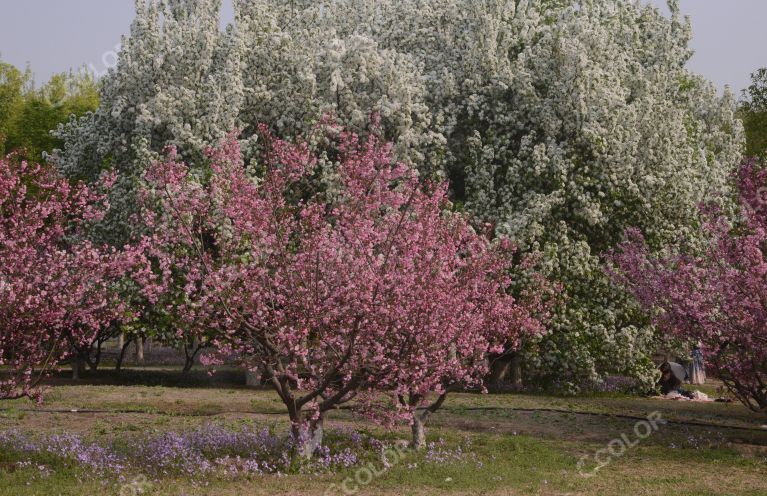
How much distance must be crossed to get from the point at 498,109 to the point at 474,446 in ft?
57.2

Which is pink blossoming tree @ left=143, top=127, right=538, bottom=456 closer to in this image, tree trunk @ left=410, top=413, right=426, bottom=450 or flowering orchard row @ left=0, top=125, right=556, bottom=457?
flowering orchard row @ left=0, top=125, right=556, bottom=457

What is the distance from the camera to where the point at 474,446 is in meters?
18.8

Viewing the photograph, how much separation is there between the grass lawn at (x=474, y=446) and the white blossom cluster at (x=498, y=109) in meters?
5.77

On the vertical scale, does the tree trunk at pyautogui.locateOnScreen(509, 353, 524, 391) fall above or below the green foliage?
below

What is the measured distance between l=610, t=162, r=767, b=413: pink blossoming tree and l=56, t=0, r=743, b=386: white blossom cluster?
789 centimetres

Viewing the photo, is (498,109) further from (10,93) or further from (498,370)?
(10,93)

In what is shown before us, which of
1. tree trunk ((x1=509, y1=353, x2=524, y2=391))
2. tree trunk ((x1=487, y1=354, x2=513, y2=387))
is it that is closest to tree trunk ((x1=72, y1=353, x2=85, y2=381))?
tree trunk ((x1=487, y1=354, x2=513, y2=387))

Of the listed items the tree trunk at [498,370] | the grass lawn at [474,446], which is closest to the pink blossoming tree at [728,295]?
the grass lawn at [474,446]

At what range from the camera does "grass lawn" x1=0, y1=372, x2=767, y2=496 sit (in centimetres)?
Answer: 1441
